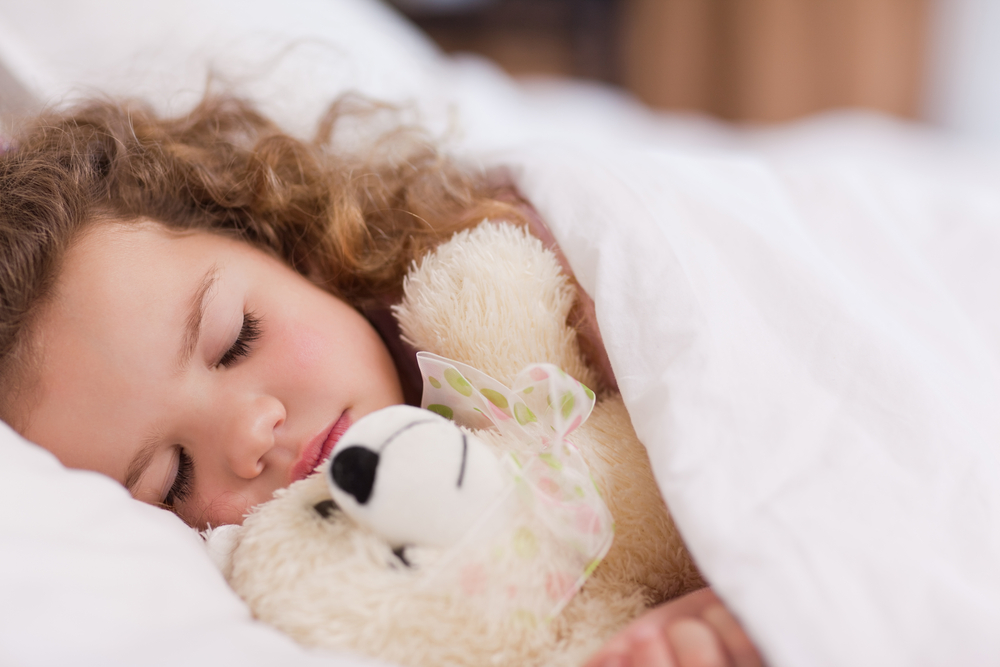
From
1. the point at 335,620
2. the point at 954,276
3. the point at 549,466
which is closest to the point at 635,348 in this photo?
the point at 549,466

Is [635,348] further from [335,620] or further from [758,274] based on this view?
[335,620]

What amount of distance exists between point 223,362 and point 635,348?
0.36m

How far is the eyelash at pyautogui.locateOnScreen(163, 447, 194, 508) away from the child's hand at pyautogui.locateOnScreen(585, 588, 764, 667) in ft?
1.24

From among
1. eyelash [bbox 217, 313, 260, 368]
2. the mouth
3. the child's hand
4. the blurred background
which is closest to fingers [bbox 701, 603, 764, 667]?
the child's hand

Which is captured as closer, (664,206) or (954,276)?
(664,206)

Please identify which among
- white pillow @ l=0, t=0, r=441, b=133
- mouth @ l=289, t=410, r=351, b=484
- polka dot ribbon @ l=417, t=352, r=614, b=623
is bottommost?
mouth @ l=289, t=410, r=351, b=484

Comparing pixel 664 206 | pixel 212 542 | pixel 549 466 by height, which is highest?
pixel 664 206

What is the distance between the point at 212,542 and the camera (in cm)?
52

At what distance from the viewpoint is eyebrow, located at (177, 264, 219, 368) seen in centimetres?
57

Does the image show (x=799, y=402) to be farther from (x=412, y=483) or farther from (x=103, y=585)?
(x=103, y=585)

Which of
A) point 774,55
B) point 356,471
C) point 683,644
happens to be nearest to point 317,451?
point 356,471

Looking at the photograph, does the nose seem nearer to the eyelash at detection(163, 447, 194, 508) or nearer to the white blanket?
the eyelash at detection(163, 447, 194, 508)

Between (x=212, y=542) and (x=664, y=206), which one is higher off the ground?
(x=664, y=206)

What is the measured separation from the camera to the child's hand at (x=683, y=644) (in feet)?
1.32
